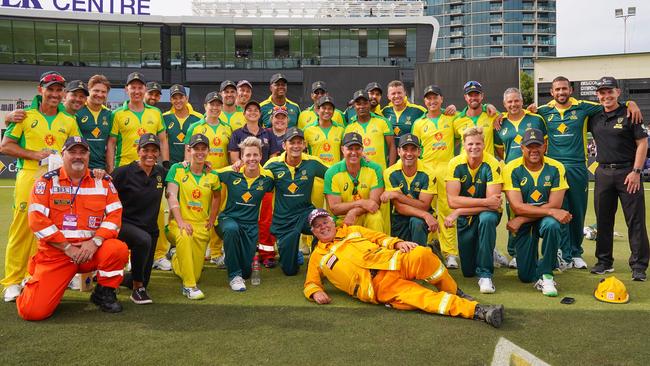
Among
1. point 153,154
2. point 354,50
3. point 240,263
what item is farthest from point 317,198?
point 354,50

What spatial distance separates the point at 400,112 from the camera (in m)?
7.98

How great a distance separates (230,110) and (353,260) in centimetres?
383

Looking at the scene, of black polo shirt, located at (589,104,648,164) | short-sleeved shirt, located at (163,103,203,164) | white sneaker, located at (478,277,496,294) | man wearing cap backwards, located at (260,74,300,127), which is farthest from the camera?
man wearing cap backwards, located at (260,74,300,127)

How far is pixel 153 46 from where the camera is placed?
132 feet

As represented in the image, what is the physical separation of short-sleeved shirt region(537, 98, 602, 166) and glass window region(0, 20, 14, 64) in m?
42.5

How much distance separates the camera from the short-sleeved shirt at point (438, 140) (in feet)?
24.0

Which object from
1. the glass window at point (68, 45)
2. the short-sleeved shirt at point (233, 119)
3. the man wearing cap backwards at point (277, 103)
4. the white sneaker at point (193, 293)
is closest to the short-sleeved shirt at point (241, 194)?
the white sneaker at point (193, 293)

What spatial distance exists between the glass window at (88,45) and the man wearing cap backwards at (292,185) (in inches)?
1506

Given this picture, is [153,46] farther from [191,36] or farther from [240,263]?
[240,263]

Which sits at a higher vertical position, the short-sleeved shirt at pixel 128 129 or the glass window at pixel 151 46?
the glass window at pixel 151 46

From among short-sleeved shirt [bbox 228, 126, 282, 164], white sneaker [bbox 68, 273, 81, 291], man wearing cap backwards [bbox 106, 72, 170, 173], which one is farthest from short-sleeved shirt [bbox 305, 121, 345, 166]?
white sneaker [bbox 68, 273, 81, 291]

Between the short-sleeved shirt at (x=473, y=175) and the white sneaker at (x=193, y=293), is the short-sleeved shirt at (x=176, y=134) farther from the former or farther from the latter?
the short-sleeved shirt at (x=473, y=175)

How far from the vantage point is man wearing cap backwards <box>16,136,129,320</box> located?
181 inches

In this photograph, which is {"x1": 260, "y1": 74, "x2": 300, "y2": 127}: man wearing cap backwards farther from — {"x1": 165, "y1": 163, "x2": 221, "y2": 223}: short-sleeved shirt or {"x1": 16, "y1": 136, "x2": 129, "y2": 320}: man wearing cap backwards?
{"x1": 16, "y1": 136, "x2": 129, "y2": 320}: man wearing cap backwards
